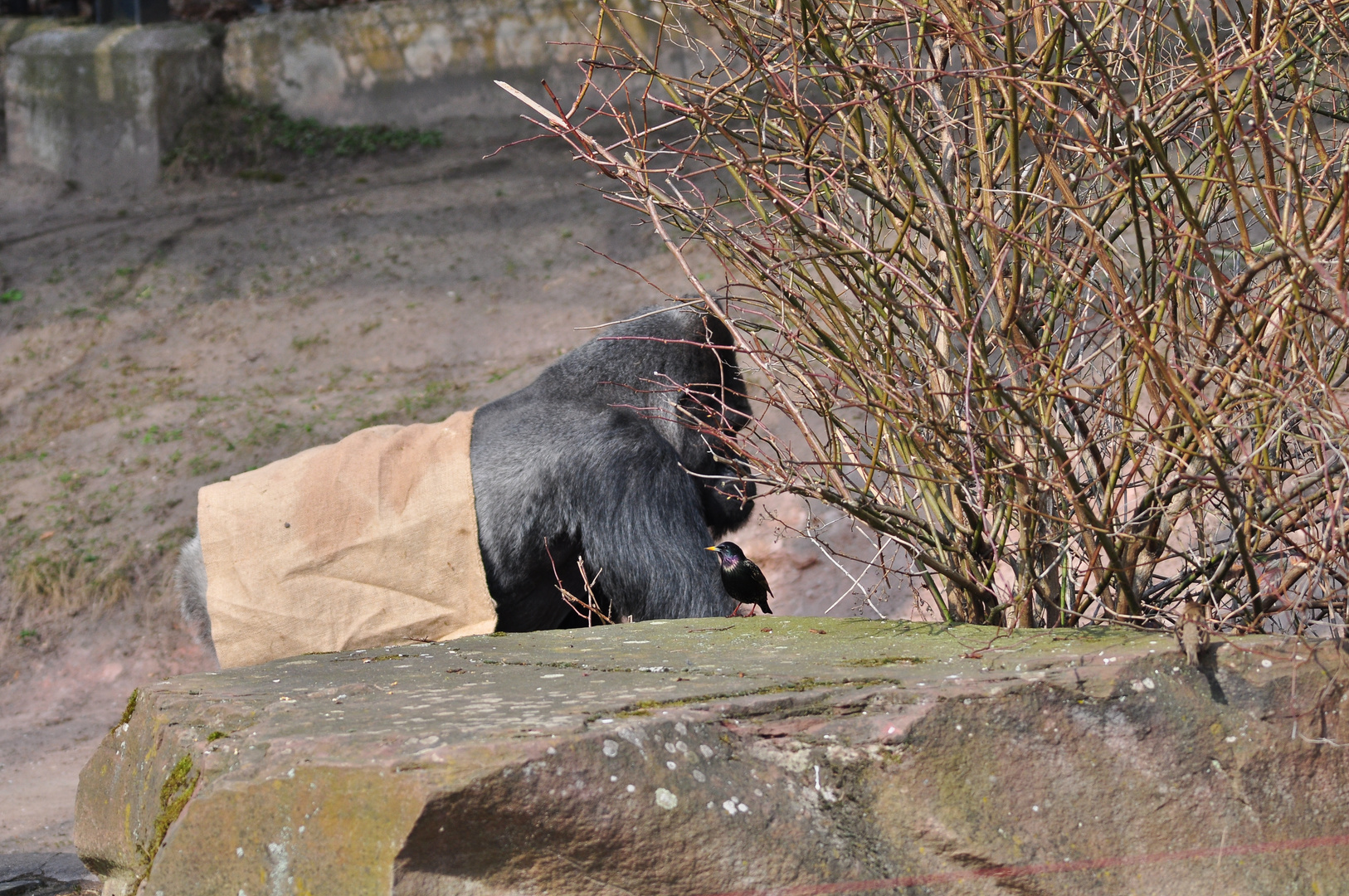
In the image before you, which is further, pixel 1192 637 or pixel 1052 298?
pixel 1052 298

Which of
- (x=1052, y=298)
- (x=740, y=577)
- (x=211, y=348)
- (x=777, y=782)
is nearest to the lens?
(x=777, y=782)

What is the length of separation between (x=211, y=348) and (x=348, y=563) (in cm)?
443

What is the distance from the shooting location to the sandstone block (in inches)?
58.7

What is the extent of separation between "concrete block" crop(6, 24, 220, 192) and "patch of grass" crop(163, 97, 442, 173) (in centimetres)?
14

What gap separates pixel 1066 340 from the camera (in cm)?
188

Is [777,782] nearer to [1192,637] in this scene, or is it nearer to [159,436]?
[1192,637]

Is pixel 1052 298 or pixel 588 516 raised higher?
pixel 1052 298

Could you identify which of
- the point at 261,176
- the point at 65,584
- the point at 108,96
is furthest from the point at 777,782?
the point at 108,96

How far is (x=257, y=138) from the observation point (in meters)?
8.88

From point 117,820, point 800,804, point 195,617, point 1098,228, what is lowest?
point 195,617

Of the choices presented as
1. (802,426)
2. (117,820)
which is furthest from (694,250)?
(117,820)

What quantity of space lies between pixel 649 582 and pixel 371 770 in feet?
5.66

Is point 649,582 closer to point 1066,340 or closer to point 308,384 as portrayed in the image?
point 1066,340

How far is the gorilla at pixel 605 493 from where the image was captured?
3.17 metres
